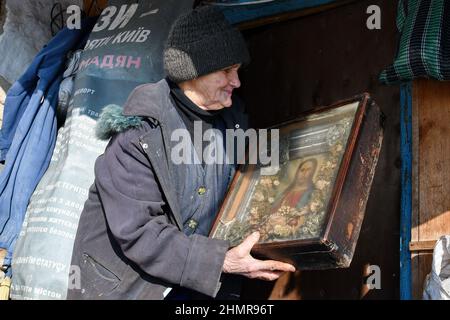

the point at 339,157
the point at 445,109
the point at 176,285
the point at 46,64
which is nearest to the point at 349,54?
the point at 445,109

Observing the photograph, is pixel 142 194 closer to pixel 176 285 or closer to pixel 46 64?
pixel 176 285

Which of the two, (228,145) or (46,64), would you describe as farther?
(46,64)

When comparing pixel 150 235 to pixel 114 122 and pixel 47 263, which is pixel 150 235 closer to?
pixel 114 122

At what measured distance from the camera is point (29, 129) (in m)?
3.32

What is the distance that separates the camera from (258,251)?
2.10 metres

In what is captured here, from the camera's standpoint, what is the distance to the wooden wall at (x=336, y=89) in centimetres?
264

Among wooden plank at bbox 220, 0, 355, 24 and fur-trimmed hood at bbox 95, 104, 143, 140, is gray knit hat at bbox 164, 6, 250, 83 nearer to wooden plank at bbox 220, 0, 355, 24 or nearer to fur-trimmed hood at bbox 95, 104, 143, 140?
fur-trimmed hood at bbox 95, 104, 143, 140

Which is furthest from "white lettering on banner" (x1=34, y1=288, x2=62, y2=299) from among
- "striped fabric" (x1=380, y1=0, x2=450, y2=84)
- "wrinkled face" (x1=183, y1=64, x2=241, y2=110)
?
"striped fabric" (x1=380, y1=0, x2=450, y2=84)

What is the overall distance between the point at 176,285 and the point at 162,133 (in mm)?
571

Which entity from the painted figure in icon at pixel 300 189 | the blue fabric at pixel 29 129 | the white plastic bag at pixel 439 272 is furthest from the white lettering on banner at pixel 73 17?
the white plastic bag at pixel 439 272

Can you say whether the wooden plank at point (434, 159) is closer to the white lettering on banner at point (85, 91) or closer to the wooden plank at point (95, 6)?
A: the white lettering on banner at point (85, 91)

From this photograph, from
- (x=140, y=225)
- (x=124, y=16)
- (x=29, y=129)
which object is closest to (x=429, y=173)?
(x=140, y=225)

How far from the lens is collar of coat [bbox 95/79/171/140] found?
90.1 inches

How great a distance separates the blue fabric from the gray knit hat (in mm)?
1156
